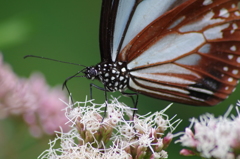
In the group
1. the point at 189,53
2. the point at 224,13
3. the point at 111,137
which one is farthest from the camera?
the point at 189,53

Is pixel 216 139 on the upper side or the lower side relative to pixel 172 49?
lower

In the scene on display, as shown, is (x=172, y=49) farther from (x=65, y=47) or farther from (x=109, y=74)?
(x=65, y=47)

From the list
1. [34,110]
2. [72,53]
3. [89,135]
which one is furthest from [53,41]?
[89,135]

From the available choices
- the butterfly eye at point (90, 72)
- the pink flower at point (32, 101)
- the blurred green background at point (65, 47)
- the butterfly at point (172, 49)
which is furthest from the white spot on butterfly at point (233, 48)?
the blurred green background at point (65, 47)

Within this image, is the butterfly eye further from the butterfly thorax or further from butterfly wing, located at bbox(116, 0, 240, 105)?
butterfly wing, located at bbox(116, 0, 240, 105)

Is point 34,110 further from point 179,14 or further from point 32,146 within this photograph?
point 179,14

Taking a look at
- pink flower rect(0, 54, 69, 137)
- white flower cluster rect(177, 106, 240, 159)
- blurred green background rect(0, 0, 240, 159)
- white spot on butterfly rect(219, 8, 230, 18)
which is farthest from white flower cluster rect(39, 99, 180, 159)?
white spot on butterfly rect(219, 8, 230, 18)

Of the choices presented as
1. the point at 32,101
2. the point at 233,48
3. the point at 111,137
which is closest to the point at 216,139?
the point at 111,137
